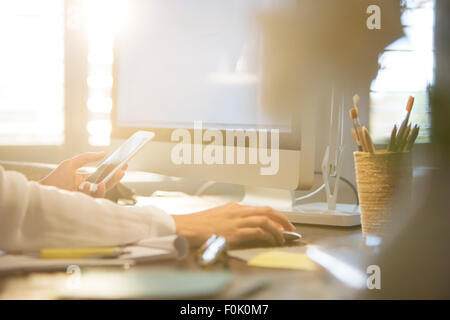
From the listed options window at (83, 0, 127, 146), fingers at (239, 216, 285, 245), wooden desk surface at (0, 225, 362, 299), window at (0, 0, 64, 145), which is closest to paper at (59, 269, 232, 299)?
wooden desk surface at (0, 225, 362, 299)

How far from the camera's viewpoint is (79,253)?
21.3 inches

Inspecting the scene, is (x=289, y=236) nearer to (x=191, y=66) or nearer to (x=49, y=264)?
(x=49, y=264)

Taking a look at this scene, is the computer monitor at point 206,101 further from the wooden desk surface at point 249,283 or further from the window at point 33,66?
the window at point 33,66

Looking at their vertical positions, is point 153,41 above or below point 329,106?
above

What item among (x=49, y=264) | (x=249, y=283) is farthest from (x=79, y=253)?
(x=249, y=283)

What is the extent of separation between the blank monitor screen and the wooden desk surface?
36 centimetres

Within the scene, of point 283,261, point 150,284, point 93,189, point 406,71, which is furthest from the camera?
point 406,71

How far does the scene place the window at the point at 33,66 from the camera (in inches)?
73.9

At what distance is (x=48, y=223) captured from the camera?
22.8 inches

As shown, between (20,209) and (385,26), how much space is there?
87cm

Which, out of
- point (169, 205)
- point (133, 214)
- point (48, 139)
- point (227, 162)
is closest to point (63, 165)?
point (169, 205)

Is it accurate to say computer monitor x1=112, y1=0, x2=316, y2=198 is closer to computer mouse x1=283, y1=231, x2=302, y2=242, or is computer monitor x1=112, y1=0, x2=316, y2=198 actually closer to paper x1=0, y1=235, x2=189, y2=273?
computer mouse x1=283, y1=231, x2=302, y2=242

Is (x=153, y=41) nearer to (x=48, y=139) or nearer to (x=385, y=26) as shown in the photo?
(x=385, y=26)

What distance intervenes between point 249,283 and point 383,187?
0.31m
